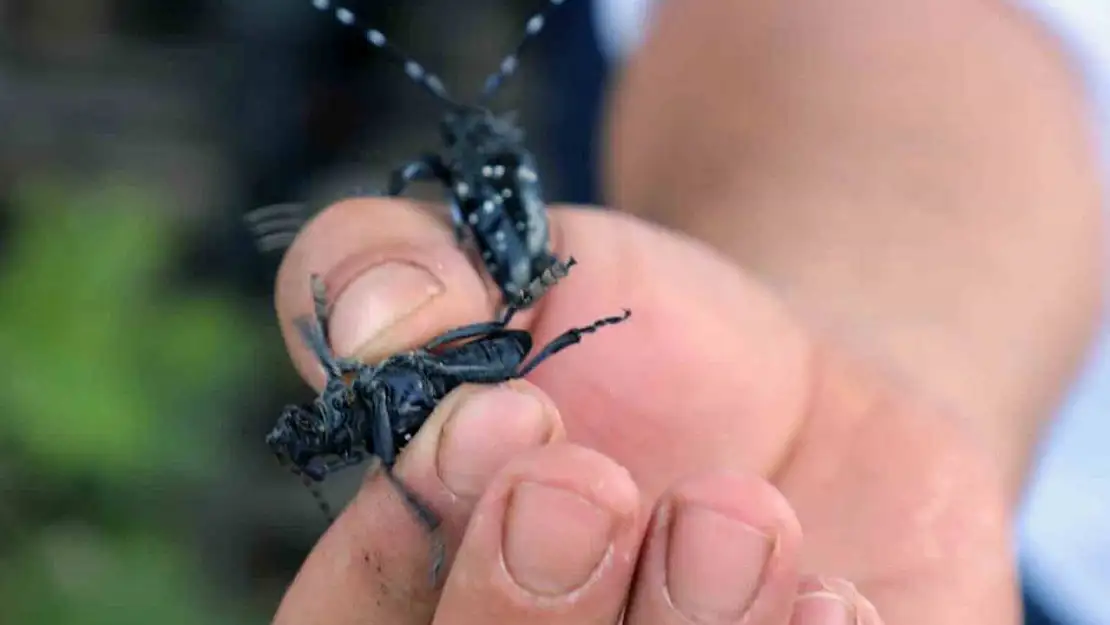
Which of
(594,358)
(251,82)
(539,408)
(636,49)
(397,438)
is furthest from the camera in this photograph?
(251,82)

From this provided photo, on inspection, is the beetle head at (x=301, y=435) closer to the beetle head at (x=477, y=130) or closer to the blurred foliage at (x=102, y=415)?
the beetle head at (x=477, y=130)

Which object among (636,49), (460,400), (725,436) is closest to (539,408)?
(460,400)

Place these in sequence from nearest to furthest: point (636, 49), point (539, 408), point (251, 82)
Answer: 1. point (539, 408)
2. point (636, 49)
3. point (251, 82)

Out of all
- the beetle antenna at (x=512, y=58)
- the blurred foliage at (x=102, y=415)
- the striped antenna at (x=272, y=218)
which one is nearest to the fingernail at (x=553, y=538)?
the beetle antenna at (x=512, y=58)

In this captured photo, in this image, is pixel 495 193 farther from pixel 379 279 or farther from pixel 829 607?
pixel 829 607

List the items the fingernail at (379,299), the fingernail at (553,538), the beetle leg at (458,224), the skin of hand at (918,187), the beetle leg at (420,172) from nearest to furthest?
the fingernail at (553,538) → the fingernail at (379,299) → the beetle leg at (458,224) → the beetle leg at (420,172) → the skin of hand at (918,187)

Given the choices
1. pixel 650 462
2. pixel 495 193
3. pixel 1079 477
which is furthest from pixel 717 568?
pixel 1079 477

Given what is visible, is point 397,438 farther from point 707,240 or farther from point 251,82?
point 251,82
